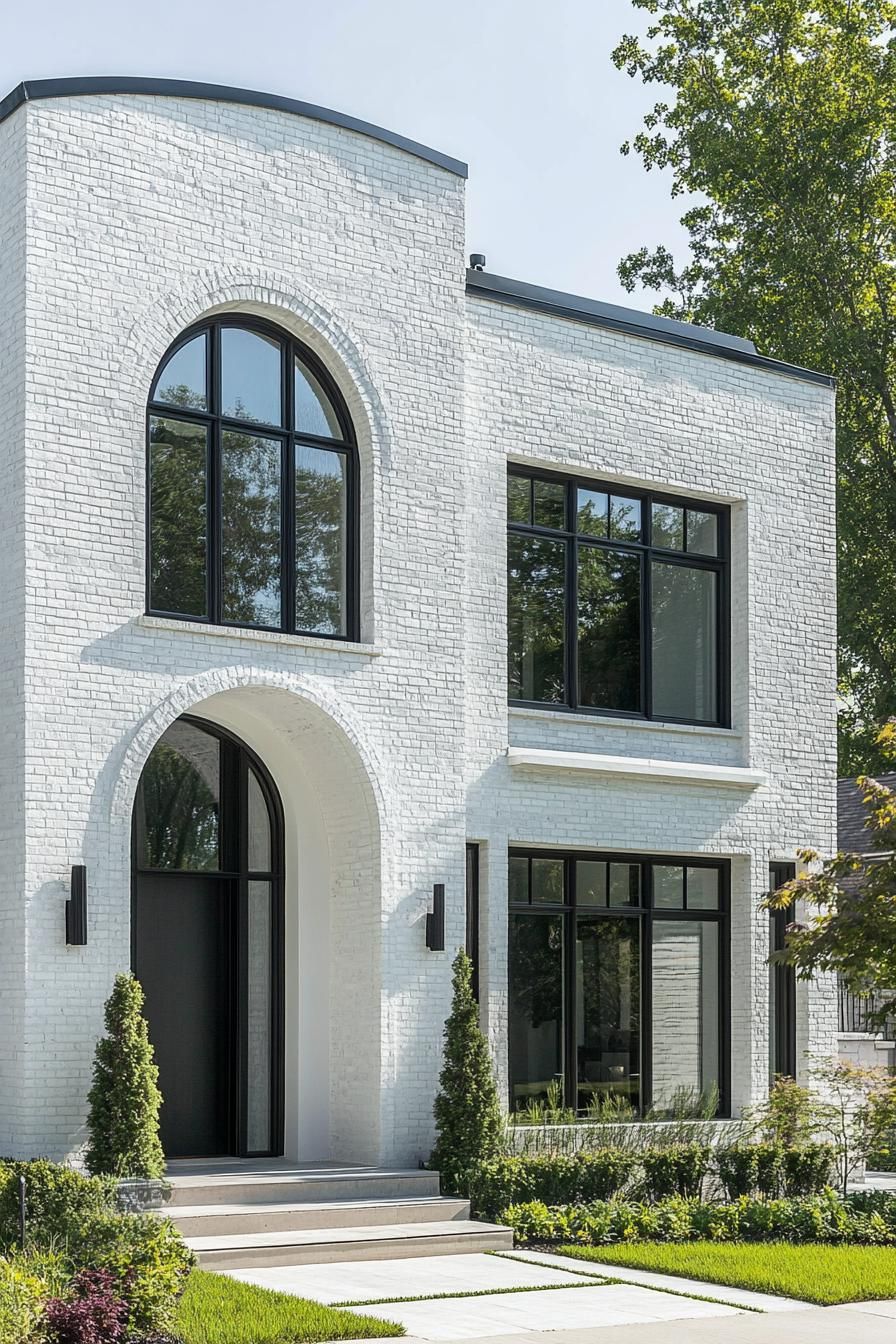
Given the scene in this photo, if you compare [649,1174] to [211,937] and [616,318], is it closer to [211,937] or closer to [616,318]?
[211,937]

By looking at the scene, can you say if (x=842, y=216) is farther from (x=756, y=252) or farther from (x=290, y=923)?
(x=290, y=923)

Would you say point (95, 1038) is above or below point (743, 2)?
below

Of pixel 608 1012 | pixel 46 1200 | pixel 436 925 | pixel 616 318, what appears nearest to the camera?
pixel 46 1200

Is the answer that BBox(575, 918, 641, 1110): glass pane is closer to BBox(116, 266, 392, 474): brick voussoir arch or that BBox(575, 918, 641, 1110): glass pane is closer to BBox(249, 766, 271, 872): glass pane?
BBox(249, 766, 271, 872): glass pane

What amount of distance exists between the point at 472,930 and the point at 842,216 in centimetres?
1886

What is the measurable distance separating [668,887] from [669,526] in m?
3.81

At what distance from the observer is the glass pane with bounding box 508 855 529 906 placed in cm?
1712

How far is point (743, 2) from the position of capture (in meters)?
32.1

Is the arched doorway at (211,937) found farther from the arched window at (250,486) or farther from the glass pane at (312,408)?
the glass pane at (312,408)

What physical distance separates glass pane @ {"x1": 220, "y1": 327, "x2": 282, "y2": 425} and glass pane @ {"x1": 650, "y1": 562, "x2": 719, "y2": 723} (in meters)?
4.93

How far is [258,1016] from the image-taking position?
53.1ft

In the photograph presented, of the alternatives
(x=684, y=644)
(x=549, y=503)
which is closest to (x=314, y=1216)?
(x=549, y=503)

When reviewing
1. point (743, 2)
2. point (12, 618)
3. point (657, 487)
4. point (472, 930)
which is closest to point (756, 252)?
point (743, 2)

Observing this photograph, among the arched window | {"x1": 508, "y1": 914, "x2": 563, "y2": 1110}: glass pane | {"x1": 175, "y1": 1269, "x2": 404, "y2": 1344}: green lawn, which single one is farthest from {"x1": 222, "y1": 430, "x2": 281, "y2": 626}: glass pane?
{"x1": 175, "y1": 1269, "x2": 404, "y2": 1344}: green lawn
